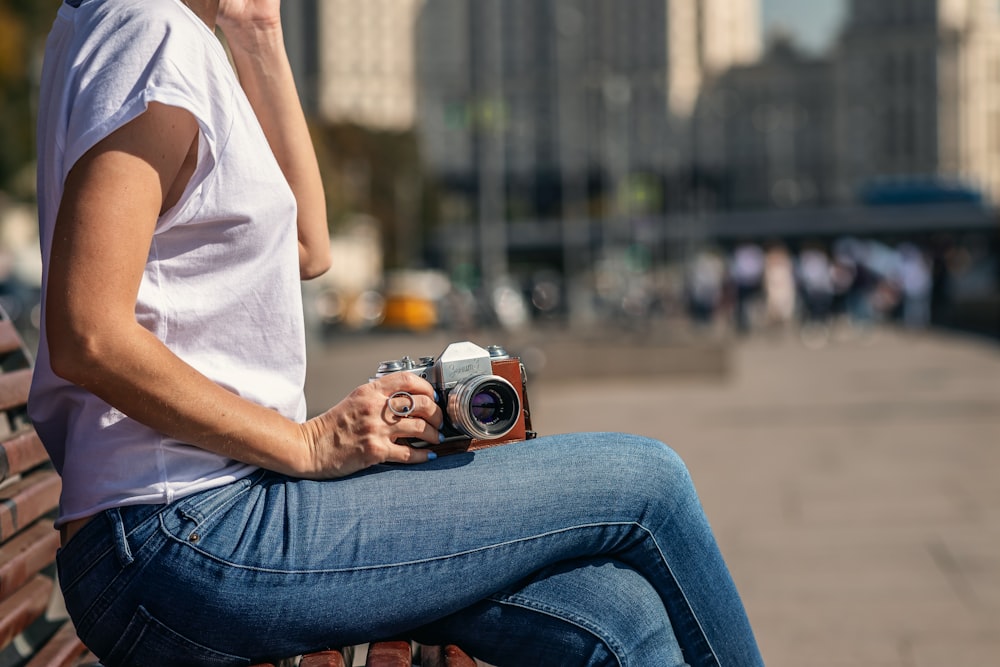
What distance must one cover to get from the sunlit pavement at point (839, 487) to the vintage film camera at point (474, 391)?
2.43 meters

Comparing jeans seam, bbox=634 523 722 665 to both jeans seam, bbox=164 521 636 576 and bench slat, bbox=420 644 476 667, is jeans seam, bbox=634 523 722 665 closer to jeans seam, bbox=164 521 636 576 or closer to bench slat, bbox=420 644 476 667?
jeans seam, bbox=164 521 636 576

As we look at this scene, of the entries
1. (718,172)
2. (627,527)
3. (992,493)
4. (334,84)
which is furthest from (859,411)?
(718,172)

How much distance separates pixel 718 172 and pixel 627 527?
373 feet

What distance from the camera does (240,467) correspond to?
1855 mm

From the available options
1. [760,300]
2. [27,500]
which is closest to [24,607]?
[27,500]

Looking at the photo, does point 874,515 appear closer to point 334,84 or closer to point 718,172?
point 334,84

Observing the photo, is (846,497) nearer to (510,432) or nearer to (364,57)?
(510,432)

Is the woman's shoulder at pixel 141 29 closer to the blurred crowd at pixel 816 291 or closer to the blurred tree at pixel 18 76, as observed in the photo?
the blurred crowd at pixel 816 291

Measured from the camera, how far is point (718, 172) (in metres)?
114

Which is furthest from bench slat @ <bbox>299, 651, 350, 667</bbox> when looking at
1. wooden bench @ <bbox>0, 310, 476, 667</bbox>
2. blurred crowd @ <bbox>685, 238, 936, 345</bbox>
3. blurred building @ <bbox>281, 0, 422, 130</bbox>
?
blurred building @ <bbox>281, 0, 422, 130</bbox>

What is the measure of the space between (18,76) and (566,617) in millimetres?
33297

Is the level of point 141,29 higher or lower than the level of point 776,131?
higher

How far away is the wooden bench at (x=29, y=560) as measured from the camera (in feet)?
6.26

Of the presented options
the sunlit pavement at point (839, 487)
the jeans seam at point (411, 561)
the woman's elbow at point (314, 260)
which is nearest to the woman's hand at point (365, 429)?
the jeans seam at point (411, 561)
